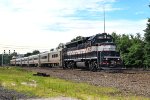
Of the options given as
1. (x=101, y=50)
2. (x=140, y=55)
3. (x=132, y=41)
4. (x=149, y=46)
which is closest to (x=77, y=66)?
(x=101, y=50)

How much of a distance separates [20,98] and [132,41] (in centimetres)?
6476

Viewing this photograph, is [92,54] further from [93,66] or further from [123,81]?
[123,81]

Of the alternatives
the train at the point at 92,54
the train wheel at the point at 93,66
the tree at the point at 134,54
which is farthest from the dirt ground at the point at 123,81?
the tree at the point at 134,54

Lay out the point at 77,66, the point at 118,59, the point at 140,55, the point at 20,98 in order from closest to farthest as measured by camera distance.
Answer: the point at 20,98, the point at 118,59, the point at 77,66, the point at 140,55

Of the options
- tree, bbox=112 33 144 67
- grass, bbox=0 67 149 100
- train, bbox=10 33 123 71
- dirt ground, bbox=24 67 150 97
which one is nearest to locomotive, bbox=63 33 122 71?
train, bbox=10 33 123 71

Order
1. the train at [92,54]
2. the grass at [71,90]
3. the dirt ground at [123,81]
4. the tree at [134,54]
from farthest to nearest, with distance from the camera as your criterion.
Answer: the tree at [134,54] < the train at [92,54] < the dirt ground at [123,81] < the grass at [71,90]

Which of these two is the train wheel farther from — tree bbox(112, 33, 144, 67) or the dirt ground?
tree bbox(112, 33, 144, 67)

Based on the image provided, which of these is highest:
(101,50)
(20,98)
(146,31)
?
(146,31)

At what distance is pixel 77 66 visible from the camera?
162 ft

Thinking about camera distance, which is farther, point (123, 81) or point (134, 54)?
point (134, 54)

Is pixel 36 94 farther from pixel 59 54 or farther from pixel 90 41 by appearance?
pixel 59 54

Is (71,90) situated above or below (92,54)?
below

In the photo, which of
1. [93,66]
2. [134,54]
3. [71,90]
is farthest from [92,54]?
[134,54]

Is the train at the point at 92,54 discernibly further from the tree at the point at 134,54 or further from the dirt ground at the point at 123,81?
the tree at the point at 134,54
